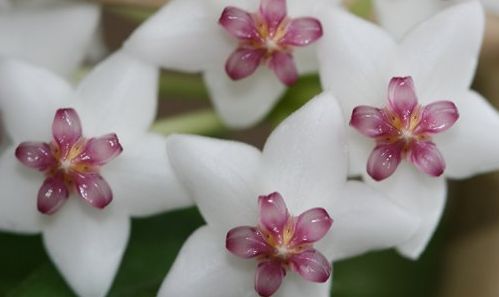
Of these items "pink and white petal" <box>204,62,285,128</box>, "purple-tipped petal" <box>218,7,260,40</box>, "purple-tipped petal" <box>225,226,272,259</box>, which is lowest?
"purple-tipped petal" <box>225,226,272,259</box>

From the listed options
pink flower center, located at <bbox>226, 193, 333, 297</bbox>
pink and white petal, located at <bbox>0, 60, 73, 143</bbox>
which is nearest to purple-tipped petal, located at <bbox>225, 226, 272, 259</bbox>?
pink flower center, located at <bbox>226, 193, 333, 297</bbox>

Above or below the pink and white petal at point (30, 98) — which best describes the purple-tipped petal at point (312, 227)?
below

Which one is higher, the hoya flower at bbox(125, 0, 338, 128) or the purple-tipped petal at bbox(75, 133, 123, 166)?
the hoya flower at bbox(125, 0, 338, 128)

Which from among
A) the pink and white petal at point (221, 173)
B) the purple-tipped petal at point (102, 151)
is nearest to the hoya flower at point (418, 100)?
the pink and white petal at point (221, 173)

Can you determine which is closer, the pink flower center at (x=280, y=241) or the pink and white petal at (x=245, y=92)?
the pink flower center at (x=280, y=241)

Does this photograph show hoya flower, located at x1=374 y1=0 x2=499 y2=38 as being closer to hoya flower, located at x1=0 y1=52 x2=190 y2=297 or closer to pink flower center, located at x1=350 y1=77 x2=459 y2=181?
pink flower center, located at x1=350 y1=77 x2=459 y2=181

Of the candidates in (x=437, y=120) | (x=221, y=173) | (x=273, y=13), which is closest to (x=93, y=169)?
(x=221, y=173)

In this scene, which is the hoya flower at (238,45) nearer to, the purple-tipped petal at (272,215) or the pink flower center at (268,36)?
the pink flower center at (268,36)
